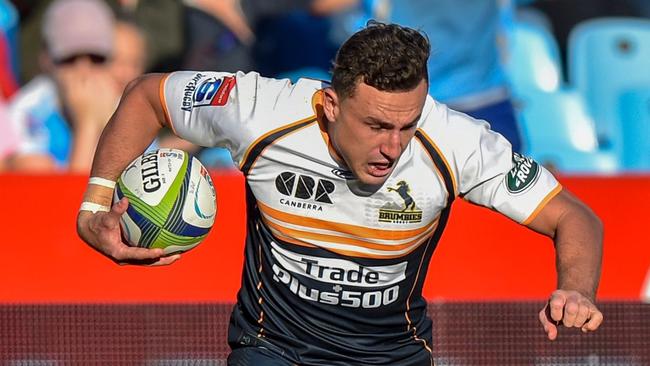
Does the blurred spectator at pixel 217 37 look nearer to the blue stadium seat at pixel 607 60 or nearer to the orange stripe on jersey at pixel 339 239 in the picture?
the blue stadium seat at pixel 607 60

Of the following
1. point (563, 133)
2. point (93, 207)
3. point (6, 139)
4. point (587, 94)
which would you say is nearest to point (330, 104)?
point (93, 207)

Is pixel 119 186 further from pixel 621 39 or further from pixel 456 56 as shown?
pixel 621 39

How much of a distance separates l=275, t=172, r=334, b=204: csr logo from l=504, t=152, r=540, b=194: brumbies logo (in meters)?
0.63

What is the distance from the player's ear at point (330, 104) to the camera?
150 inches

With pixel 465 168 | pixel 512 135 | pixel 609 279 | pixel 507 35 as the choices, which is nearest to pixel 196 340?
pixel 609 279

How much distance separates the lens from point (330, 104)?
386cm

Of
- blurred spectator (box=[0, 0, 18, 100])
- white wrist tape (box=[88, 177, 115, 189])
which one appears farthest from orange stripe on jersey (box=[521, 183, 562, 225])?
blurred spectator (box=[0, 0, 18, 100])

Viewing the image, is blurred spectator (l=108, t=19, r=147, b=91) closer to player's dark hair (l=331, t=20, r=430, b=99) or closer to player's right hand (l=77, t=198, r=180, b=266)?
player's right hand (l=77, t=198, r=180, b=266)

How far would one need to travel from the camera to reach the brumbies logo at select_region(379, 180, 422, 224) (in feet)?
13.1

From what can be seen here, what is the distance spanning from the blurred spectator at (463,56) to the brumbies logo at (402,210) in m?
4.90

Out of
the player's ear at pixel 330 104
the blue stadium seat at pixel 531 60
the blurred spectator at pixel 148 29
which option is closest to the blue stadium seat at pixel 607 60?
the blue stadium seat at pixel 531 60

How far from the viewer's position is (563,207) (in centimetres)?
388

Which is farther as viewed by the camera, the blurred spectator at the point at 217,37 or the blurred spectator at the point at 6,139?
the blurred spectator at the point at 217,37

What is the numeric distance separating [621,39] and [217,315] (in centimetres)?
484
